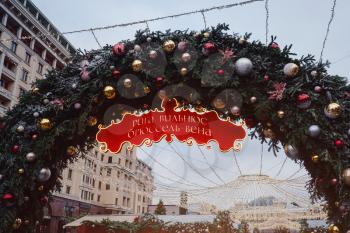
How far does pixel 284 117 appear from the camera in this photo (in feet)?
14.9

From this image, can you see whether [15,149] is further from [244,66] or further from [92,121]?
[244,66]

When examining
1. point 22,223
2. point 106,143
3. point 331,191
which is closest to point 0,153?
point 22,223

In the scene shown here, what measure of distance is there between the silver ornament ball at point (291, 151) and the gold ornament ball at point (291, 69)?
2.90ft

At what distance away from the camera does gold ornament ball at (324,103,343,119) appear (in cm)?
427

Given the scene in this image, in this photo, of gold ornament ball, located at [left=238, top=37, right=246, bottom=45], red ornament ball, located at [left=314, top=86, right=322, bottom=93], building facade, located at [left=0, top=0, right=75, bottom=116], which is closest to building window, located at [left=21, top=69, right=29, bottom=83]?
building facade, located at [left=0, top=0, right=75, bottom=116]

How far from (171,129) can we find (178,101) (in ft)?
1.36

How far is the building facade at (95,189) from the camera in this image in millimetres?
36469

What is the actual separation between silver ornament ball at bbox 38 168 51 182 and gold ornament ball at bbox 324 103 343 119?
3594 mm

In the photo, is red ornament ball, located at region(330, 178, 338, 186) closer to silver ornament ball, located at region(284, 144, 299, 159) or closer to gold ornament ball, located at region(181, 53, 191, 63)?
silver ornament ball, located at region(284, 144, 299, 159)

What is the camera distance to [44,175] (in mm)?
4988

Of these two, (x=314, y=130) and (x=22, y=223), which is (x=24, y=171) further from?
(x=314, y=130)

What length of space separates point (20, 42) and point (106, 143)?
3025 centimetres

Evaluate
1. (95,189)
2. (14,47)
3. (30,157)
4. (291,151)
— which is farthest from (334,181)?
(95,189)

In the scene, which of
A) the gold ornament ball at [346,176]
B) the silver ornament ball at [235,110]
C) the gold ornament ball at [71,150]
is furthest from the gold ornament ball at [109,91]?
the gold ornament ball at [346,176]
